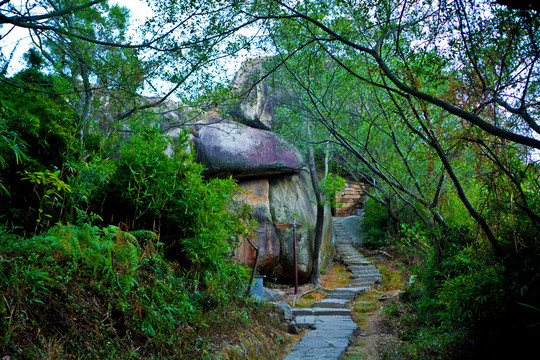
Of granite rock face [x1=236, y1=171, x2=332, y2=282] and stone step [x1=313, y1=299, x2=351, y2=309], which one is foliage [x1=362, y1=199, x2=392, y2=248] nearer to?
granite rock face [x1=236, y1=171, x2=332, y2=282]

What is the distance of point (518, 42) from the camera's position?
12.5 feet

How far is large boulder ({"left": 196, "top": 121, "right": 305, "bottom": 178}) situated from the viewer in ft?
44.4

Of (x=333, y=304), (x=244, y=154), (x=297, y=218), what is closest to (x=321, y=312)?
(x=333, y=304)

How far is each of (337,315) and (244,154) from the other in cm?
654

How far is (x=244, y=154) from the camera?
13625 millimetres

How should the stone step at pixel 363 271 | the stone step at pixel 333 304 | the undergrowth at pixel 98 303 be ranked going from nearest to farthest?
the undergrowth at pixel 98 303, the stone step at pixel 333 304, the stone step at pixel 363 271

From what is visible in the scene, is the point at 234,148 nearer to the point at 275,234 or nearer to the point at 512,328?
the point at 275,234

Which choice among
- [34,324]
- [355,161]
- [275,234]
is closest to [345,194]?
[355,161]

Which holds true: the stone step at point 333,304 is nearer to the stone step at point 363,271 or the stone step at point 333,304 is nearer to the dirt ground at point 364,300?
the dirt ground at point 364,300

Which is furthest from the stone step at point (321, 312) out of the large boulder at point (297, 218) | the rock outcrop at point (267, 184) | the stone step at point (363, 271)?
the stone step at point (363, 271)

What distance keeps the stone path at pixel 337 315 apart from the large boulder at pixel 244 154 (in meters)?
4.31

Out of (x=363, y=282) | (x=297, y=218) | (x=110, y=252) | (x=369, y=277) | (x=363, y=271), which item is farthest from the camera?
(x=297, y=218)

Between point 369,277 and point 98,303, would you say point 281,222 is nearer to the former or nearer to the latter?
point 369,277

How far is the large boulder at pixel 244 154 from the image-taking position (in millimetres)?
13523
